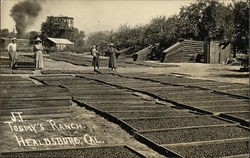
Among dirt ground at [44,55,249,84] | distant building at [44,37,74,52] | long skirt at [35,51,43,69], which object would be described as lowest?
dirt ground at [44,55,249,84]

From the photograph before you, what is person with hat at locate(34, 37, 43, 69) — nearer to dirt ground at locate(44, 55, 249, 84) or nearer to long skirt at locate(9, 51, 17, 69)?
long skirt at locate(9, 51, 17, 69)

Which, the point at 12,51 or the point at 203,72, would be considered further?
the point at 203,72

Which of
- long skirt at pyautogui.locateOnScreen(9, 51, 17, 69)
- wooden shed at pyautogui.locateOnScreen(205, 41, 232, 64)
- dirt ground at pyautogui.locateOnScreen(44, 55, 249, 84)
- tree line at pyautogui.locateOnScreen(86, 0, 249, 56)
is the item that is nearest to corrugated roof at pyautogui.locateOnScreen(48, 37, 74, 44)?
tree line at pyautogui.locateOnScreen(86, 0, 249, 56)

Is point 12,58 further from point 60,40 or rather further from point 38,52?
point 60,40

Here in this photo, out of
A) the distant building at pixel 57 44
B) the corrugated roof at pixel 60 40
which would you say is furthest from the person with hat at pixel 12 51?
the corrugated roof at pixel 60 40

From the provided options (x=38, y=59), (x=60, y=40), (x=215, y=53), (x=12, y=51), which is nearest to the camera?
(x=12, y=51)

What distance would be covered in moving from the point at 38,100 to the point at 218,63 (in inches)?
758

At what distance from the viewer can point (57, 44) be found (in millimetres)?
46844

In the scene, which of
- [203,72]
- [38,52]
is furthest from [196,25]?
[38,52]

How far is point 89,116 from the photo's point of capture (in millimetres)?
6484

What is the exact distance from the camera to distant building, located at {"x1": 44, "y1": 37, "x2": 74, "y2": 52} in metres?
46.1

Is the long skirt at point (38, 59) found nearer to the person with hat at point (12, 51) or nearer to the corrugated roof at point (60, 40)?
the person with hat at point (12, 51)

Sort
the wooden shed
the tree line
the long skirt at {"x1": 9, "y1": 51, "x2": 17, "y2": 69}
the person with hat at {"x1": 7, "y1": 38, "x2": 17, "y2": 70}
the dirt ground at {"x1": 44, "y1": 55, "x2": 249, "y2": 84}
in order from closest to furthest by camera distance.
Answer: the dirt ground at {"x1": 44, "y1": 55, "x2": 249, "y2": 84} → the person with hat at {"x1": 7, "y1": 38, "x2": 17, "y2": 70} → the long skirt at {"x1": 9, "y1": 51, "x2": 17, "y2": 69} → the wooden shed → the tree line

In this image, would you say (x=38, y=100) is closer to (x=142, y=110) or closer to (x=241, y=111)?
(x=142, y=110)
